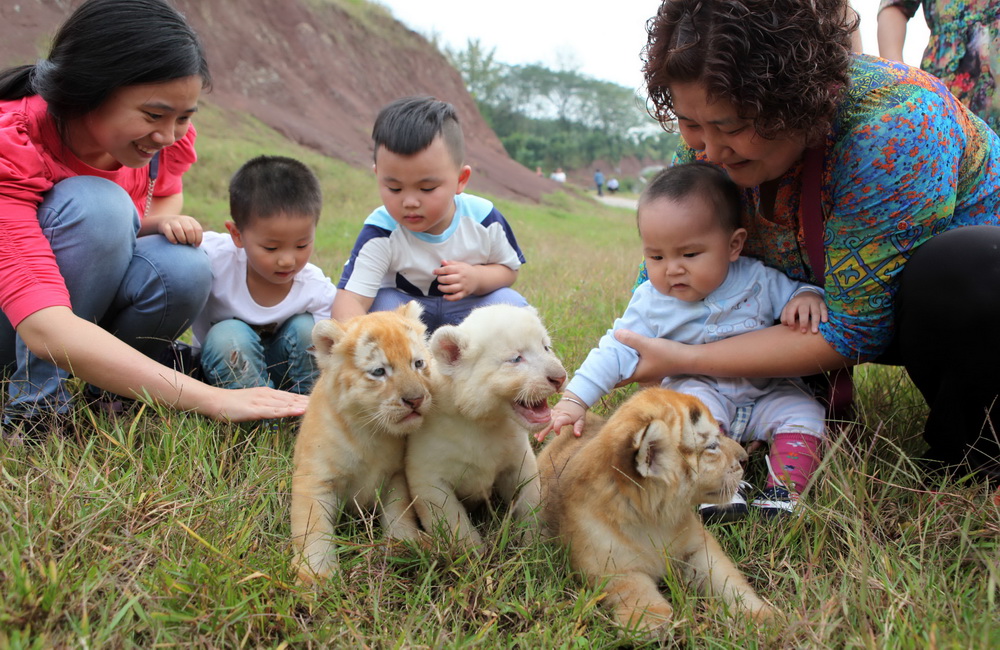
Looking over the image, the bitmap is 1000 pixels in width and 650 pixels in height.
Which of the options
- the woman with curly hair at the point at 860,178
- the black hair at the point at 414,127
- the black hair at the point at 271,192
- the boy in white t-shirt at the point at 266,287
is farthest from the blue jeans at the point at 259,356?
the woman with curly hair at the point at 860,178

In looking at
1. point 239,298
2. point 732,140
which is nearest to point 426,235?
point 239,298

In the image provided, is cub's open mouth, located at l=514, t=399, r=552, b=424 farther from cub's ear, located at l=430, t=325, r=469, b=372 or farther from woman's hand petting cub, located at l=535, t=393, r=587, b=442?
cub's ear, located at l=430, t=325, r=469, b=372

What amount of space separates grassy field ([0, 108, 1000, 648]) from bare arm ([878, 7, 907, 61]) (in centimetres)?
248

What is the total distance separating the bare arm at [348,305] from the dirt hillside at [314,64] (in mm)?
15146

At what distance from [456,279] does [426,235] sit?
37 cm

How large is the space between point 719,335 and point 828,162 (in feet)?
2.93

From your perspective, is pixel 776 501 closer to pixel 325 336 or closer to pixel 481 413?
pixel 481 413

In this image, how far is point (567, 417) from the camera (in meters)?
3.09

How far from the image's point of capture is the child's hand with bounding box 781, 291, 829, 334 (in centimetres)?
305

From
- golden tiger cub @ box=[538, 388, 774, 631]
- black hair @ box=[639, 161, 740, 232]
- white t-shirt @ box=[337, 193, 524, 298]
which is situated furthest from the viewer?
white t-shirt @ box=[337, 193, 524, 298]

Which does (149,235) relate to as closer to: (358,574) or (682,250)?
(358,574)

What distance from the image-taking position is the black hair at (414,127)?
12.7 ft

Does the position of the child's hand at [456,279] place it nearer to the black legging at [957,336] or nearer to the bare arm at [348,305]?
the bare arm at [348,305]

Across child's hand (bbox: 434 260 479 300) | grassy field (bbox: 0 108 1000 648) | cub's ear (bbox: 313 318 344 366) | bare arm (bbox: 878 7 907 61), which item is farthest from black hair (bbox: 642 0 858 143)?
bare arm (bbox: 878 7 907 61)
